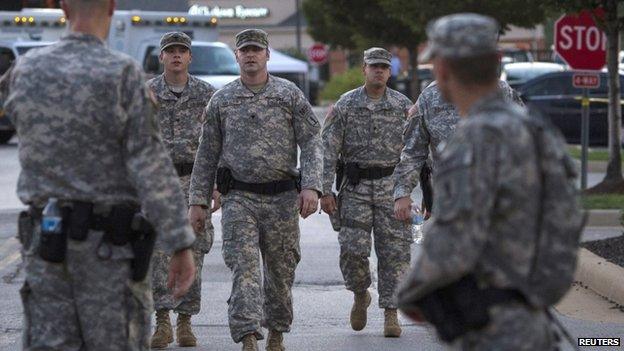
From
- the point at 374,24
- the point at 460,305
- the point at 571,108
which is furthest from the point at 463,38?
the point at 374,24

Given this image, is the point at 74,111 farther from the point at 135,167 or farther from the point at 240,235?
the point at 240,235

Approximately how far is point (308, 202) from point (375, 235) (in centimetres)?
156

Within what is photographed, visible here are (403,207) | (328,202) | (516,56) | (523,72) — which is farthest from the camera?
(516,56)

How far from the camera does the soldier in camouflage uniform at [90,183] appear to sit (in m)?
5.53

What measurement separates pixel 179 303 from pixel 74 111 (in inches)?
169

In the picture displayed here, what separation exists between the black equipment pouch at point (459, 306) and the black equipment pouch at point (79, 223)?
4.59 feet

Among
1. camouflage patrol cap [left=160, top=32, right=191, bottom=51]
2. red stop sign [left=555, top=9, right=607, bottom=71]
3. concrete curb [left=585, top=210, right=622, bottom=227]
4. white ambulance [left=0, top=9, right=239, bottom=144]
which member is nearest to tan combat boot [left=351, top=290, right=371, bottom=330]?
camouflage patrol cap [left=160, top=32, right=191, bottom=51]

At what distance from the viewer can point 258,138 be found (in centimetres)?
909

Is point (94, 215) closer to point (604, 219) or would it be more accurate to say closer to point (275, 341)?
point (275, 341)

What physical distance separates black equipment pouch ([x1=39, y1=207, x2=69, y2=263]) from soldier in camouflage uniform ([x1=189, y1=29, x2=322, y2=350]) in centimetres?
347

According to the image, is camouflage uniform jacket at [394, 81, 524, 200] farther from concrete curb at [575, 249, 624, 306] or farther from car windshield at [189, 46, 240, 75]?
car windshield at [189, 46, 240, 75]

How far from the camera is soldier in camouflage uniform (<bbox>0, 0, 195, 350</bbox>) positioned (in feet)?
18.1

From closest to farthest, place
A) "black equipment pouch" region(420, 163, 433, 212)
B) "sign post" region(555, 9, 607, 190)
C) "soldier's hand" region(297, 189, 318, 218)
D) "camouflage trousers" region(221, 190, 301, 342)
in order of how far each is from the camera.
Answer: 1. "camouflage trousers" region(221, 190, 301, 342)
2. "soldier's hand" region(297, 189, 318, 218)
3. "black equipment pouch" region(420, 163, 433, 212)
4. "sign post" region(555, 9, 607, 190)

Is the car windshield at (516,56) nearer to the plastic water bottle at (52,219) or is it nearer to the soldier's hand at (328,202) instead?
the soldier's hand at (328,202)
